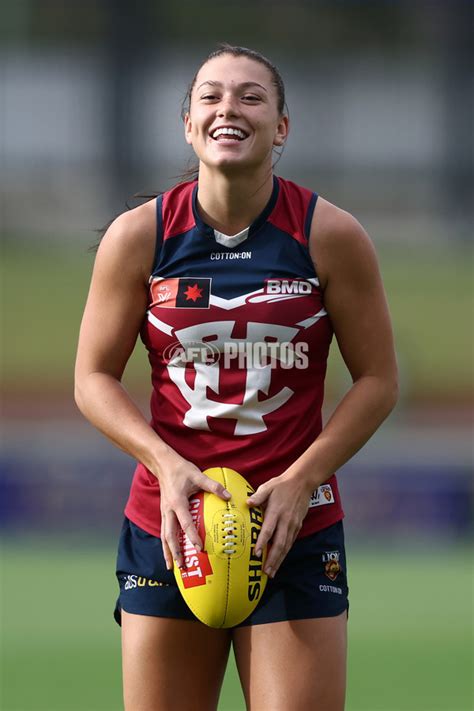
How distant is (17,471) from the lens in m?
11.5

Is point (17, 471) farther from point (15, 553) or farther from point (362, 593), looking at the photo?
point (362, 593)

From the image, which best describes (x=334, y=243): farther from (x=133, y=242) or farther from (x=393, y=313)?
(x=393, y=313)

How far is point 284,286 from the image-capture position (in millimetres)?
3146

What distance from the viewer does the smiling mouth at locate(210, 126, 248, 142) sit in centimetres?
312

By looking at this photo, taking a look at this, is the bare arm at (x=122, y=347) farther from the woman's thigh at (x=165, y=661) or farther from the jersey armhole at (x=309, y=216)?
the jersey armhole at (x=309, y=216)

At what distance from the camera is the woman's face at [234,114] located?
312 centimetres

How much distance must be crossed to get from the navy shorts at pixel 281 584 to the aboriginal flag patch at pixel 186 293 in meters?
0.55

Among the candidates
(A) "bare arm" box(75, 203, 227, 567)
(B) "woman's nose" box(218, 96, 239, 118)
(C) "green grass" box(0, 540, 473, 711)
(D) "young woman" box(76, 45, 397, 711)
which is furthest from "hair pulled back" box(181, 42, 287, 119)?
(C) "green grass" box(0, 540, 473, 711)

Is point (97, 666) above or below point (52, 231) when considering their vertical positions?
below

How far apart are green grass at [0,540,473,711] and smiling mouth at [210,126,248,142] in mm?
3623

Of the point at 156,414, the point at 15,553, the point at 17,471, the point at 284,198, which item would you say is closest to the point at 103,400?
the point at 156,414

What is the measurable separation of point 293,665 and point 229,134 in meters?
1.21

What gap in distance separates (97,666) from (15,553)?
3.34m

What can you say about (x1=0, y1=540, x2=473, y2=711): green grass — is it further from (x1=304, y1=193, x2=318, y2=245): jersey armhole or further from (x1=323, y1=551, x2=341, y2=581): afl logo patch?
(x1=304, y1=193, x2=318, y2=245): jersey armhole
